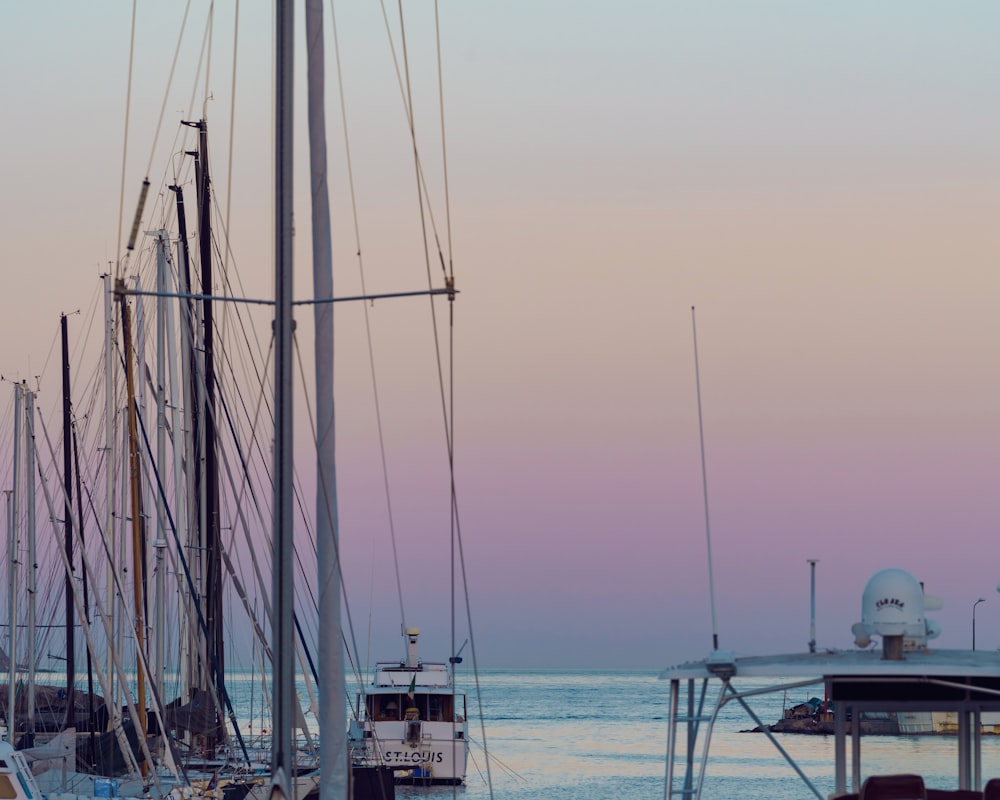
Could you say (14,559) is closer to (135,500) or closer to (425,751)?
(135,500)

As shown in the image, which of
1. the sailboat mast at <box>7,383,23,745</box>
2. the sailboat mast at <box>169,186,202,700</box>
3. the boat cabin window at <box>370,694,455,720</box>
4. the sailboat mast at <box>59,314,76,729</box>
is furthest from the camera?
the boat cabin window at <box>370,694,455,720</box>

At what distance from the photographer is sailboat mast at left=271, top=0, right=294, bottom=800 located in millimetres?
14883

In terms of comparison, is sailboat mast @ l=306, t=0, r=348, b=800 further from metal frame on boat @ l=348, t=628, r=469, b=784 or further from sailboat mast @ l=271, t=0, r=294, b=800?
metal frame on boat @ l=348, t=628, r=469, b=784

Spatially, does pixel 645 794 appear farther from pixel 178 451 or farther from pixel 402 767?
pixel 178 451

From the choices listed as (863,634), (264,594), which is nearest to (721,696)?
(863,634)

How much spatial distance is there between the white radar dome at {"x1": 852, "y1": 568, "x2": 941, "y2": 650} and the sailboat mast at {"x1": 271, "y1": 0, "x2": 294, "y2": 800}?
545cm

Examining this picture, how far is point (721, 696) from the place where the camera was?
1513 cm

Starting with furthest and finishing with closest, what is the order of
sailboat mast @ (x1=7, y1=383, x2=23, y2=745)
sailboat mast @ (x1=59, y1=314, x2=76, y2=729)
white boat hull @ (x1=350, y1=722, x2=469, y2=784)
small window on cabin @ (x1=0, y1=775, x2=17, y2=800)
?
white boat hull @ (x1=350, y1=722, x2=469, y2=784) → sailboat mast @ (x1=59, y1=314, x2=76, y2=729) → sailboat mast @ (x1=7, y1=383, x2=23, y2=745) → small window on cabin @ (x1=0, y1=775, x2=17, y2=800)

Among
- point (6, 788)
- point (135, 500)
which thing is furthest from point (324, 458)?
point (135, 500)

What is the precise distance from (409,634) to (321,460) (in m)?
48.1

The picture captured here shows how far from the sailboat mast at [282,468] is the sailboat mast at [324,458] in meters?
0.67

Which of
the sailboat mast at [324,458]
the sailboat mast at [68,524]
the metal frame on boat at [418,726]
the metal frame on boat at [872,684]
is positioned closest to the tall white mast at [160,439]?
the sailboat mast at [68,524]

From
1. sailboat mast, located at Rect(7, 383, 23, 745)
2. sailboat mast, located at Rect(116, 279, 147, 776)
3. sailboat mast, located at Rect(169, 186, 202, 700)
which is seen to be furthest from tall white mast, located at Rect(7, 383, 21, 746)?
sailboat mast, located at Rect(169, 186, 202, 700)

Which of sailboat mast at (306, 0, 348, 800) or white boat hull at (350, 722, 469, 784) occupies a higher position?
sailboat mast at (306, 0, 348, 800)
